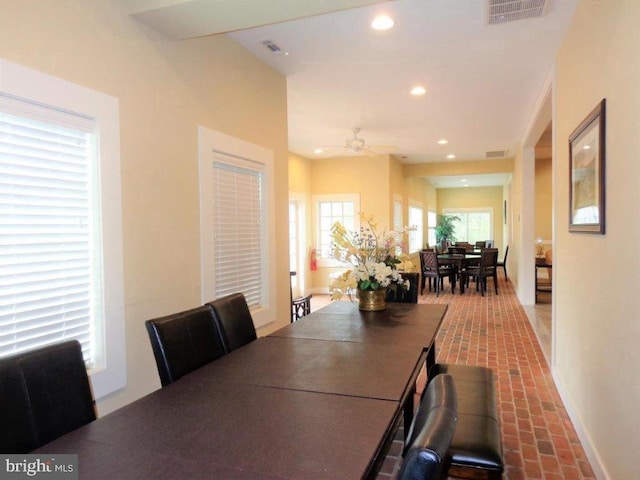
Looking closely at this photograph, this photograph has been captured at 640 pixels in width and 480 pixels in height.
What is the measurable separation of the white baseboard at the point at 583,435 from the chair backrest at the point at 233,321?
1971mm

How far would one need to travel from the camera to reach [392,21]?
2.99 metres

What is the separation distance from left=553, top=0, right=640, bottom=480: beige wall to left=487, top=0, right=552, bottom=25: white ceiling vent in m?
0.23

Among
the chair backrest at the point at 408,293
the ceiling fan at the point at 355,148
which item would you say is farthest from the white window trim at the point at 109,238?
the ceiling fan at the point at 355,148

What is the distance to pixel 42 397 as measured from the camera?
1.30 m

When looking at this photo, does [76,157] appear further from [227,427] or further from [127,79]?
[227,427]

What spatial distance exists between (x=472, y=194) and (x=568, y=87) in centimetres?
1264

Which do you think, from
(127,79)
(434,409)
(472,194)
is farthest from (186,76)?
(472,194)

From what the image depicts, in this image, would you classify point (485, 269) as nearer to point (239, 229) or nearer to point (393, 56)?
point (393, 56)

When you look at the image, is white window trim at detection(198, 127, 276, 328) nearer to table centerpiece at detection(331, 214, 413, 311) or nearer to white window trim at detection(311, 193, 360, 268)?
table centerpiece at detection(331, 214, 413, 311)

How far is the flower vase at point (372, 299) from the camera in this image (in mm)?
2852

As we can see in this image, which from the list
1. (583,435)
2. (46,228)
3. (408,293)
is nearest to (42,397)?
(46,228)


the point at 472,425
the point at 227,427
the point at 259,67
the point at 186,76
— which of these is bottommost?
the point at 472,425

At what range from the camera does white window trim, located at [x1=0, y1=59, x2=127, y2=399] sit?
6.87ft

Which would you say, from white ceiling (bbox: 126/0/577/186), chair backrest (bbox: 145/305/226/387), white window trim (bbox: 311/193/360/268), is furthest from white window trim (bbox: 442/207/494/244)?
chair backrest (bbox: 145/305/226/387)
